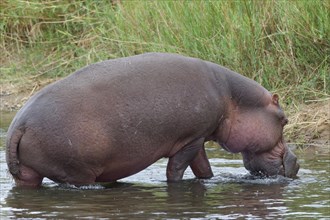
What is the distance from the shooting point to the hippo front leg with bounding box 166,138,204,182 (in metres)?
7.46

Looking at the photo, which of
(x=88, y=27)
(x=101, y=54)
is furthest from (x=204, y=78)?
(x=88, y=27)

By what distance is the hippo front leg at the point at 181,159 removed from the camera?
746 centimetres

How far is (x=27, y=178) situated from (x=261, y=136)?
1.71 m

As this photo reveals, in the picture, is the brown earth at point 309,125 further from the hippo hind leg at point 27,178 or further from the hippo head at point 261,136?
→ the hippo hind leg at point 27,178

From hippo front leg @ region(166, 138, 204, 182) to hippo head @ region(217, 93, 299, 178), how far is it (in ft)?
0.99

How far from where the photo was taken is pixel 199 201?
6.83 metres

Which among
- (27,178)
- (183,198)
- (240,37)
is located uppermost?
(240,37)

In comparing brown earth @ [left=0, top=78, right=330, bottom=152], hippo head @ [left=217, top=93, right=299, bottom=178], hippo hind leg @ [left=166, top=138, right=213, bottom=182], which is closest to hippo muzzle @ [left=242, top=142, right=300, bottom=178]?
hippo head @ [left=217, top=93, right=299, bottom=178]

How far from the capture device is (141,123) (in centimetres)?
715

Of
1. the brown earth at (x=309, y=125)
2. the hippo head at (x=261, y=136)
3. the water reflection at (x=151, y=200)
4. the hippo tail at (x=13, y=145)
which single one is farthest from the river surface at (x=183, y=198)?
the brown earth at (x=309, y=125)

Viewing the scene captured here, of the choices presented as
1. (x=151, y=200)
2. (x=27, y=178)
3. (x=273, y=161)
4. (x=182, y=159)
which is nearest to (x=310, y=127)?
(x=273, y=161)

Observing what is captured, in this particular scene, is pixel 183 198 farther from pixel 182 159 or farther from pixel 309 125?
pixel 309 125

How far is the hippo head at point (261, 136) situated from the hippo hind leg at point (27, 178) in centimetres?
138

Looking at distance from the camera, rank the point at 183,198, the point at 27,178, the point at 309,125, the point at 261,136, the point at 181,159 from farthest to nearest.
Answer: the point at 309,125 < the point at 261,136 < the point at 181,159 < the point at 27,178 < the point at 183,198
